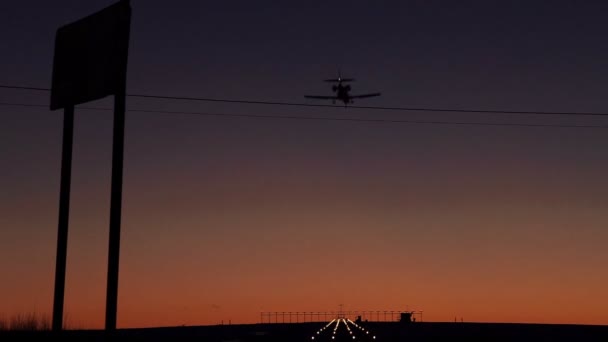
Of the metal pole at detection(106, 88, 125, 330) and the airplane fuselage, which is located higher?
the airplane fuselage

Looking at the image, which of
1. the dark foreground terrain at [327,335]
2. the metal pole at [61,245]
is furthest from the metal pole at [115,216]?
the dark foreground terrain at [327,335]

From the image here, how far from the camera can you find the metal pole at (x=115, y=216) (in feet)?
78.4

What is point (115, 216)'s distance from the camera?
2422cm

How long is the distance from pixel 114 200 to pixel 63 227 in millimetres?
3315

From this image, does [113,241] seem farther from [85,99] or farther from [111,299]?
[85,99]

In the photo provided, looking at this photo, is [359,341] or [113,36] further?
[359,341]

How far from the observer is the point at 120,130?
24.2 meters

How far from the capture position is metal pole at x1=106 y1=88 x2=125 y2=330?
23.9 metres

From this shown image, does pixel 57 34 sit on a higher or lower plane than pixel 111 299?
Answer: higher

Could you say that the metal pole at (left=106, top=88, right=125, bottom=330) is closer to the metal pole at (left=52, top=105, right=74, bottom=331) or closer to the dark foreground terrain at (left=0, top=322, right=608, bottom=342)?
the metal pole at (left=52, top=105, right=74, bottom=331)

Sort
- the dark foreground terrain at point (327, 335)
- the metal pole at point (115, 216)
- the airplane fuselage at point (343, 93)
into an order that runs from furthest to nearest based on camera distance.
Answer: the airplane fuselage at point (343, 93) < the dark foreground terrain at point (327, 335) < the metal pole at point (115, 216)

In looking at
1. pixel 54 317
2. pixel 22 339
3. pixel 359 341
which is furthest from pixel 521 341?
pixel 54 317

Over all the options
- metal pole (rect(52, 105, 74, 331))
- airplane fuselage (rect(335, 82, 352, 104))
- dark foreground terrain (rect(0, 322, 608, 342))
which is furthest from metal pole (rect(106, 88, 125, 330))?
airplane fuselage (rect(335, 82, 352, 104))

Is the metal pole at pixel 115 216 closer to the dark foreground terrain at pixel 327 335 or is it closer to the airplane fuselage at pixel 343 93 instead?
the dark foreground terrain at pixel 327 335
